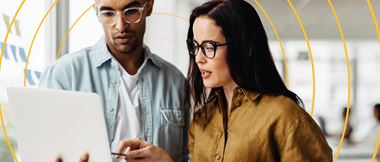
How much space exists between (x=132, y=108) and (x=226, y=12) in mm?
514

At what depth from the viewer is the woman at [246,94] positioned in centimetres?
137

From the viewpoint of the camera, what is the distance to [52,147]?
1377 mm

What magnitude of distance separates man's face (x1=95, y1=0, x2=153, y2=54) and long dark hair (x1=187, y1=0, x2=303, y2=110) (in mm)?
309

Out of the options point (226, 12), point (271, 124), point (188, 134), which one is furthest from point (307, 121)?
point (188, 134)

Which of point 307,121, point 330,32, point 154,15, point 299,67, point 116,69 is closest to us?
point 307,121

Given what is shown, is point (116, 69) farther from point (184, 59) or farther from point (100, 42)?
point (184, 59)

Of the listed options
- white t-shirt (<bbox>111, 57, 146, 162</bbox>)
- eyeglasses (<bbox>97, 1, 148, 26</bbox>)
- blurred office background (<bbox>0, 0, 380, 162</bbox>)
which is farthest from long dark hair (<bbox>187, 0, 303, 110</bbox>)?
blurred office background (<bbox>0, 0, 380, 162</bbox>)

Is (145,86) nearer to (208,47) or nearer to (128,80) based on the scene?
(128,80)

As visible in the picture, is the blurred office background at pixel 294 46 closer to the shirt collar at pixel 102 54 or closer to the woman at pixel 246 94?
the shirt collar at pixel 102 54

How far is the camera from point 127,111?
175cm

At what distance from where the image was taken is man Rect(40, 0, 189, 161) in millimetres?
1698

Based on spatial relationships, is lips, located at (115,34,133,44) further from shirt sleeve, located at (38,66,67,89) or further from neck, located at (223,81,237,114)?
neck, located at (223,81,237,114)

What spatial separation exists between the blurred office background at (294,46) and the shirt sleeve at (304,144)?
1.07m

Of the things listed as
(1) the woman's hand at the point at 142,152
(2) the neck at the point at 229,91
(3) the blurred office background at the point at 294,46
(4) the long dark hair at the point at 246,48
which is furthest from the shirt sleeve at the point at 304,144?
(3) the blurred office background at the point at 294,46
